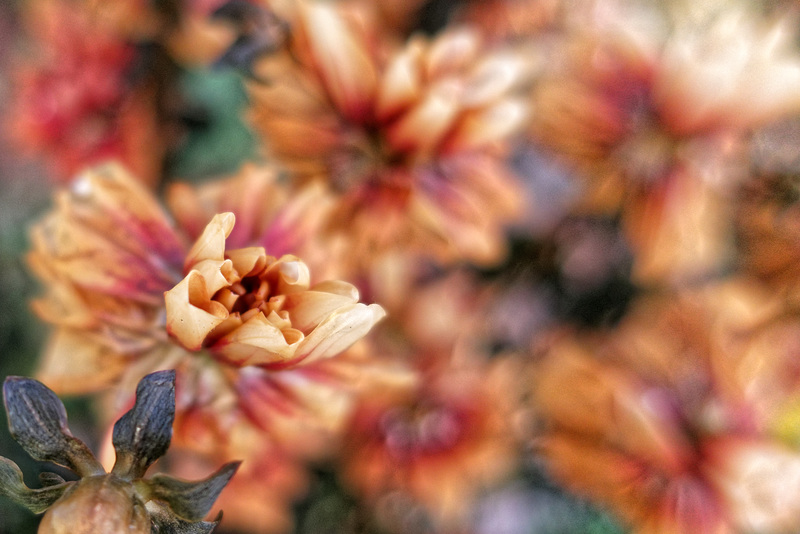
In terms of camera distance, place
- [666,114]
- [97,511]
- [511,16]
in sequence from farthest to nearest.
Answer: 1. [511,16]
2. [666,114]
3. [97,511]

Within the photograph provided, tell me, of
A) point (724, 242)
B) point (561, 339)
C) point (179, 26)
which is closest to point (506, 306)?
point (561, 339)

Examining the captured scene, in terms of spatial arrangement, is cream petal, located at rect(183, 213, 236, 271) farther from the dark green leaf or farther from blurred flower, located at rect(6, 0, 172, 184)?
blurred flower, located at rect(6, 0, 172, 184)

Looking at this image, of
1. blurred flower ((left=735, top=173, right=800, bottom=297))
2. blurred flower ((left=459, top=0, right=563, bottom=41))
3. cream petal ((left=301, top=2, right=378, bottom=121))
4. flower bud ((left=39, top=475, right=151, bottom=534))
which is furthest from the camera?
blurred flower ((left=459, top=0, right=563, bottom=41))

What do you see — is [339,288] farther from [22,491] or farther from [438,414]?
[438,414]

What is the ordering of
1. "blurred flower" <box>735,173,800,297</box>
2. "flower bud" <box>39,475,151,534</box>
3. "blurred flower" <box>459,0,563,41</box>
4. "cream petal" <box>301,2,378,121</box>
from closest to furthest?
"flower bud" <box>39,475,151,534</box>
"cream petal" <box>301,2,378,121</box>
"blurred flower" <box>735,173,800,297</box>
"blurred flower" <box>459,0,563,41</box>

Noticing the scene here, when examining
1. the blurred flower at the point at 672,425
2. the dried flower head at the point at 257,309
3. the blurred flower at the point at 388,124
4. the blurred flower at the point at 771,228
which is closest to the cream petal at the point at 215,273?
the dried flower head at the point at 257,309

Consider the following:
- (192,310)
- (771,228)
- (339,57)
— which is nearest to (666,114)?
(771,228)

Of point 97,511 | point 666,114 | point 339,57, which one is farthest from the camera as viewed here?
point 666,114

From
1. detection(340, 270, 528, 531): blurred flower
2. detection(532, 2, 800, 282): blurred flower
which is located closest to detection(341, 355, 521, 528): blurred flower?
detection(340, 270, 528, 531): blurred flower
